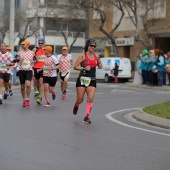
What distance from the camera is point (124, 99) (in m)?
20.8

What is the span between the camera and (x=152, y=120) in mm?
13523

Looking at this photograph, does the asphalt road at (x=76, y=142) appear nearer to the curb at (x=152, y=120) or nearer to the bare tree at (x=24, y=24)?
the curb at (x=152, y=120)

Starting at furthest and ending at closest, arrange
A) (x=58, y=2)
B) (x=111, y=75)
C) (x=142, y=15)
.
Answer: (x=58, y=2)
(x=142, y=15)
(x=111, y=75)

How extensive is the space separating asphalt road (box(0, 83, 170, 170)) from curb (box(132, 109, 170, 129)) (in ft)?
0.96

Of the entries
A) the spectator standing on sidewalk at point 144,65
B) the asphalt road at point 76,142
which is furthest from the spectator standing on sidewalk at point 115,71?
the asphalt road at point 76,142

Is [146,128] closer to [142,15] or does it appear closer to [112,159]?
[112,159]

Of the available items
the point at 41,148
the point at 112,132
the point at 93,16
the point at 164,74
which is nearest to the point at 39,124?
the point at 112,132

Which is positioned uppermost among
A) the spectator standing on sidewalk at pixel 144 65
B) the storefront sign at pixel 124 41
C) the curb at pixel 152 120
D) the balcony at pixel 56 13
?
the balcony at pixel 56 13

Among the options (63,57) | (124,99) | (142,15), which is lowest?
(124,99)

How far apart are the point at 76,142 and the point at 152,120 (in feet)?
12.7

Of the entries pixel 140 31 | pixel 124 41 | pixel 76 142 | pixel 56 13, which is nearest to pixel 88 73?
pixel 76 142

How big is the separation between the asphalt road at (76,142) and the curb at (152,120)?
292mm

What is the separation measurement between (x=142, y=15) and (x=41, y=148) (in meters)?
36.1

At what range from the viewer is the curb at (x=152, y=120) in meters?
12.8
